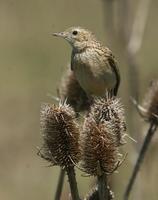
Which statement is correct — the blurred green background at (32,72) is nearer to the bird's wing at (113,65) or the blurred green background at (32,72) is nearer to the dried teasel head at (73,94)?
the bird's wing at (113,65)

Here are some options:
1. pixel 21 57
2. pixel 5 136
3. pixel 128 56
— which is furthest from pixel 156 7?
pixel 128 56

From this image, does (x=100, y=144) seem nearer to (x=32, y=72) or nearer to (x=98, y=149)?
(x=98, y=149)

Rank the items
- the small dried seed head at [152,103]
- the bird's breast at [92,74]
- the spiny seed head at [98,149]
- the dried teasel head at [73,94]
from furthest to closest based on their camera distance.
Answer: the bird's breast at [92,74]
the dried teasel head at [73,94]
the small dried seed head at [152,103]
the spiny seed head at [98,149]

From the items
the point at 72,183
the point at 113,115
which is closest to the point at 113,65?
the point at 113,115

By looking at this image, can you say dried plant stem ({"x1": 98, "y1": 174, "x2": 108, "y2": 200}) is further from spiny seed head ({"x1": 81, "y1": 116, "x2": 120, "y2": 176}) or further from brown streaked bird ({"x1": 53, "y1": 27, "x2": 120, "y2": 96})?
brown streaked bird ({"x1": 53, "y1": 27, "x2": 120, "y2": 96})

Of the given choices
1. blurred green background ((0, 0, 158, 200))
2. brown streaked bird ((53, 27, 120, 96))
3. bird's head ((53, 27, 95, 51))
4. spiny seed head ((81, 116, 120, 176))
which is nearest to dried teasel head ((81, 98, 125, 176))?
spiny seed head ((81, 116, 120, 176))

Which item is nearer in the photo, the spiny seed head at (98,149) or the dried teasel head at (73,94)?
the spiny seed head at (98,149)

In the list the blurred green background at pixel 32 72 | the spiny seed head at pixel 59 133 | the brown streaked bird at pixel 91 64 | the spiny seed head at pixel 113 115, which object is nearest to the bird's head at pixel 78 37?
the brown streaked bird at pixel 91 64

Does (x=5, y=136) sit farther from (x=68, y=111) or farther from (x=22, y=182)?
(x=68, y=111)
